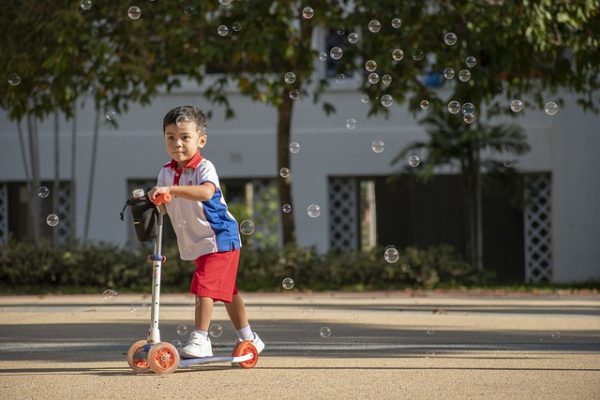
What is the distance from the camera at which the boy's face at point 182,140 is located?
7469 mm

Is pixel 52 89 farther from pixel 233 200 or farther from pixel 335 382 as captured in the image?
pixel 335 382

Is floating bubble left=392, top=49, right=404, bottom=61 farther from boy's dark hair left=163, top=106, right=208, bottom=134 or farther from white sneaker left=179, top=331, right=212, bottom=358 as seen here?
white sneaker left=179, top=331, right=212, bottom=358

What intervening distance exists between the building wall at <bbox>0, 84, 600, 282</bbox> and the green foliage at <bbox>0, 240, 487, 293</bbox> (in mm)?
4067

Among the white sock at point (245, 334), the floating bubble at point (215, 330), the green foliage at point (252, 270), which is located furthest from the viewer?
the green foliage at point (252, 270)

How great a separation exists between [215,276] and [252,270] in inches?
417

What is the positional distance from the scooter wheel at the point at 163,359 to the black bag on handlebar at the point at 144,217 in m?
0.58

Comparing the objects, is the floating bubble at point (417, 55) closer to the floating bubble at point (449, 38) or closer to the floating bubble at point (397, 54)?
the floating bubble at point (397, 54)

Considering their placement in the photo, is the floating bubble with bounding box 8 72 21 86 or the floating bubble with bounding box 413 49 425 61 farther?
the floating bubble with bounding box 413 49 425 61

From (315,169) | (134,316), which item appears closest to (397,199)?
(315,169)

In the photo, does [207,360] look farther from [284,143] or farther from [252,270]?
[284,143]

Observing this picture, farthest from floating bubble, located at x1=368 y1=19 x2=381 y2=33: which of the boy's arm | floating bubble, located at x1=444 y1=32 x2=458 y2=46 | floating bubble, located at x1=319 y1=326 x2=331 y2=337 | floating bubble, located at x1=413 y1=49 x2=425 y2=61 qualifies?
the boy's arm

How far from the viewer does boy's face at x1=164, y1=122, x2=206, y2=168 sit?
747cm

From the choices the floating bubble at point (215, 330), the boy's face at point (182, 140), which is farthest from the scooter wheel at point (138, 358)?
the floating bubble at point (215, 330)

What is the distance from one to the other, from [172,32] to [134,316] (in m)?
4.92
